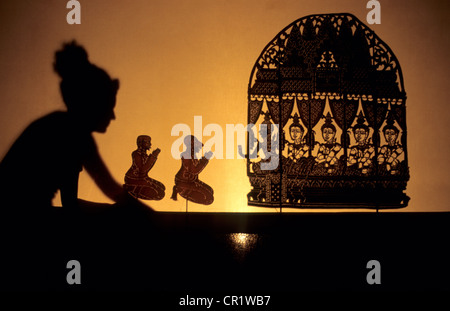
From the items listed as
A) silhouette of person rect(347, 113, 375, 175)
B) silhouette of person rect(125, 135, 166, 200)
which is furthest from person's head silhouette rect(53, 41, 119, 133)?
silhouette of person rect(347, 113, 375, 175)

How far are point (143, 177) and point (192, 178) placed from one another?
1.15ft

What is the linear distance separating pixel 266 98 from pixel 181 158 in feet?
2.43

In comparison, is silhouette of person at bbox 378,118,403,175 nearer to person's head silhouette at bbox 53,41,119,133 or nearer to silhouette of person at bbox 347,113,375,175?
silhouette of person at bbox 347,113,375,175

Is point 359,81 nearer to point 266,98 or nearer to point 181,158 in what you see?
point 266,98

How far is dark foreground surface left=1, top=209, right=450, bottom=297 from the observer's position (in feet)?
6.06

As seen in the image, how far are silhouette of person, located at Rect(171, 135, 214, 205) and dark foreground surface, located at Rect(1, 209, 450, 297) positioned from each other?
0.13 m

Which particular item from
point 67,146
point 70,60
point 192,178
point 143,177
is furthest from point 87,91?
point 192,178

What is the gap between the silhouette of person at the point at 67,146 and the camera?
6.70 feet

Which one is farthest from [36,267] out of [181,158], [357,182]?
[357,182]

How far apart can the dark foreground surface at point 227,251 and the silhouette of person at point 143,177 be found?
0.14 m

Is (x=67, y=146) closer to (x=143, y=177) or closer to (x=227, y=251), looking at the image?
(x=143, y=177)

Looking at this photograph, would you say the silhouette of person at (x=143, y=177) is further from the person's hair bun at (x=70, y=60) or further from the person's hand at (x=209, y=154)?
the person's hair bun at (x=70, y=60)

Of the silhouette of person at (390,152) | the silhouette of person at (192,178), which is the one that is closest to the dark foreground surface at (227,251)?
the silhouette of person at (192,178)
